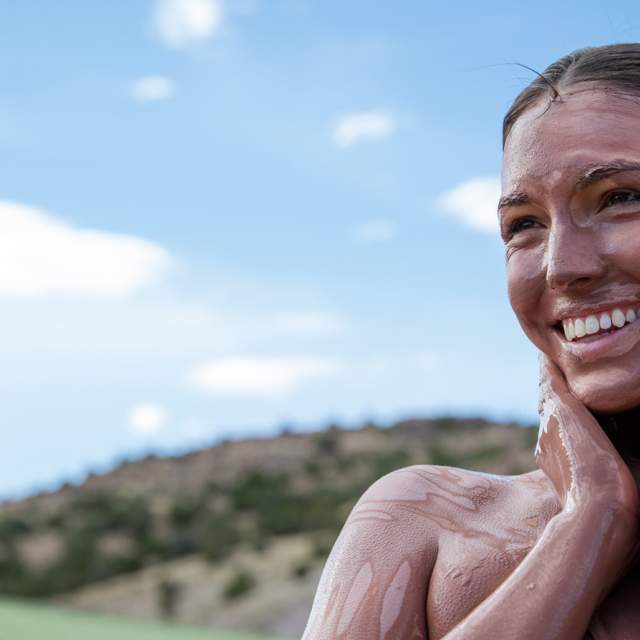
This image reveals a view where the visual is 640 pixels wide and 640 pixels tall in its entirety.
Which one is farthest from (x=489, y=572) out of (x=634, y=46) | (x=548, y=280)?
(x=634, y=46)

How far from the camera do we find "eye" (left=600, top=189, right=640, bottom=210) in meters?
2.45

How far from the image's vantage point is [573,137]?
2.48m

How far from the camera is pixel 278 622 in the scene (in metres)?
20.5

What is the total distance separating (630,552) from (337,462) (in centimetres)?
3566

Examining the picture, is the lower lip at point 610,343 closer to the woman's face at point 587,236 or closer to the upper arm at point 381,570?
the woman's face at point 587,236

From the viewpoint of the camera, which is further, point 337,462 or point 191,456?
point 191,456

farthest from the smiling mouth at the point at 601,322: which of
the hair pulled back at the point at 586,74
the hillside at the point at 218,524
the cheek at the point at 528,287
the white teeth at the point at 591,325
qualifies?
the hillside at the point at 218,524

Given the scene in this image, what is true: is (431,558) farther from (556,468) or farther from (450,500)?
(556,468)

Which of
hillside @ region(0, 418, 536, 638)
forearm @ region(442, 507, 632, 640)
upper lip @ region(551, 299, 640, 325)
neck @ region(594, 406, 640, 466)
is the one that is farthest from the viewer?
hillside @ region(0, 418, 536, 638)

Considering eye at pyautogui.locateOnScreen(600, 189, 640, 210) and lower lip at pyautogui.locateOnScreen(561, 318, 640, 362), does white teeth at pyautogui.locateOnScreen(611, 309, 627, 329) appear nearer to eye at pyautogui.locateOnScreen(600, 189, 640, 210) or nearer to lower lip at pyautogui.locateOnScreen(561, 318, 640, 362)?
lower lip at pyautogui.locateOnScreen(561, 318, 640, 362)

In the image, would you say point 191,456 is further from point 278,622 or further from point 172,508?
point 278,622

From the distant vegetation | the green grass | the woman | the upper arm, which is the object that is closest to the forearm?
the woman

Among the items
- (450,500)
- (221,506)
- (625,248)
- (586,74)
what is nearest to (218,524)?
(221,506)

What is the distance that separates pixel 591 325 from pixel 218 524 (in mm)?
25338
